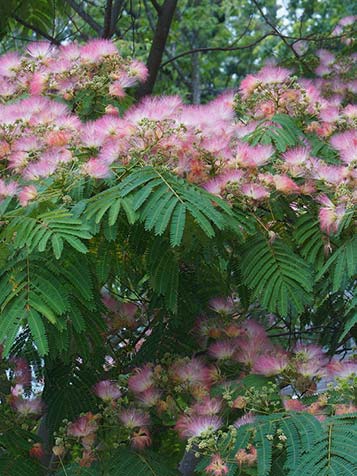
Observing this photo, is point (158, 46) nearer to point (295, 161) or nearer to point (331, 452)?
point (295, 161)

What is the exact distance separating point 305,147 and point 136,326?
1.17 meters

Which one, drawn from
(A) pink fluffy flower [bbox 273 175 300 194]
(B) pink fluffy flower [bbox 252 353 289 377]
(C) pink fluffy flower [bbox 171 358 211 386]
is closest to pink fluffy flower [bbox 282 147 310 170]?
(A) pink fluffy flower [bbox 273 175 300 194]

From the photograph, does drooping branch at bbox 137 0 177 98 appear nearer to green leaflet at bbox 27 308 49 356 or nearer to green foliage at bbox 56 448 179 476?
green foliage at bbox 56 448 179 476

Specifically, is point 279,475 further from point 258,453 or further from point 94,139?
point 94,139

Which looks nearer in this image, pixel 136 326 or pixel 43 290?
pixel 43 290

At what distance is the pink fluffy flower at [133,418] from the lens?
3389 mm

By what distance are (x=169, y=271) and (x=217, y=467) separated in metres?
0.77

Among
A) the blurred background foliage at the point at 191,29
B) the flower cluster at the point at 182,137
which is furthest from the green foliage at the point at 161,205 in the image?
the blurred background foliage at the point at 191,29

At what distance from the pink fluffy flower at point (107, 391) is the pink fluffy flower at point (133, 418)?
83 mm

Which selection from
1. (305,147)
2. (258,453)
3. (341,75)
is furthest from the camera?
(341,75)

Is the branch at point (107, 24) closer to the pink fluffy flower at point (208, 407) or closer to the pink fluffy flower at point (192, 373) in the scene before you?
the pink fluffy flower at point (192, 373)

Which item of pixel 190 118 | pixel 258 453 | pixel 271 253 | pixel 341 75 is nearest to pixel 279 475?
pixel 258 453

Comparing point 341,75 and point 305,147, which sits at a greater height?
point 341,75

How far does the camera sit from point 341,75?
539 centimetres
